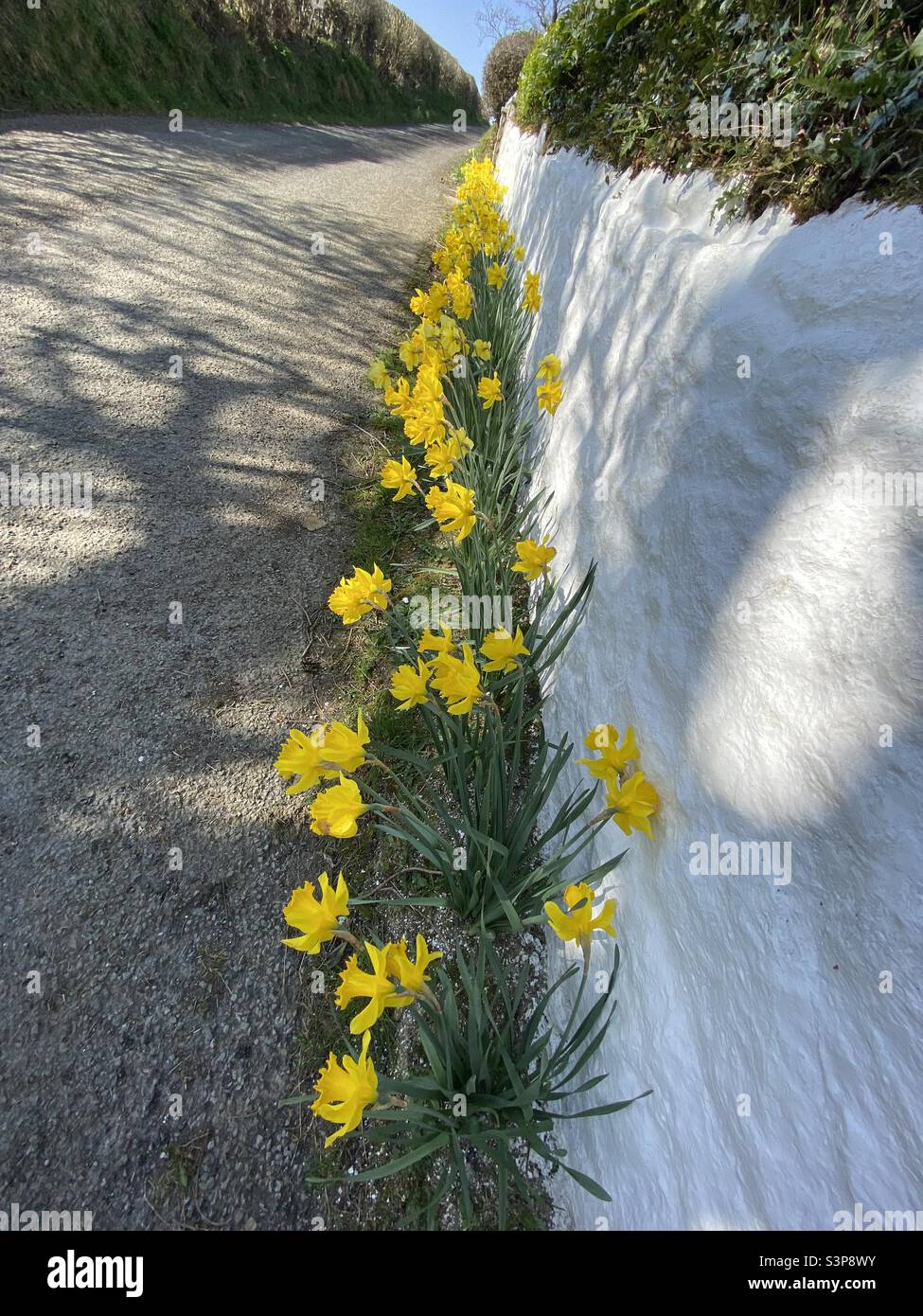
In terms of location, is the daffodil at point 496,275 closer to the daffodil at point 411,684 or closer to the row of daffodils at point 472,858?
the row of daffodils at point 472,858

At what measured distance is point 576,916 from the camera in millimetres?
1074

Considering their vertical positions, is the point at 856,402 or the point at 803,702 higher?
the point at 856,402

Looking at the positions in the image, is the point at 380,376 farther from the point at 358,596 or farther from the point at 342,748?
the point at 342,748

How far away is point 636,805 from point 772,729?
32cm

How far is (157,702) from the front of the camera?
2.19 meters

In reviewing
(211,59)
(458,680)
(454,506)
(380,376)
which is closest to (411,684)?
(458,680)

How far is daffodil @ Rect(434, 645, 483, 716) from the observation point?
1333mm

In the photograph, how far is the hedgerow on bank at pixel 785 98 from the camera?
2.78ft

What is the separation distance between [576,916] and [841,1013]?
0.47 m

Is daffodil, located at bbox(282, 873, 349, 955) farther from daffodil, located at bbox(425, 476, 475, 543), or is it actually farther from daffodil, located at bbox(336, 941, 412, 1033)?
daffodil, located at bbox(425, 476, 475, 543)

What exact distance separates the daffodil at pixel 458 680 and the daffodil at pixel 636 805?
0.40m

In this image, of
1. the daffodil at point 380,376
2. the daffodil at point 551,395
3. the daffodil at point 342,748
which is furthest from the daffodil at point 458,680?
the daffodil at point 380,376
